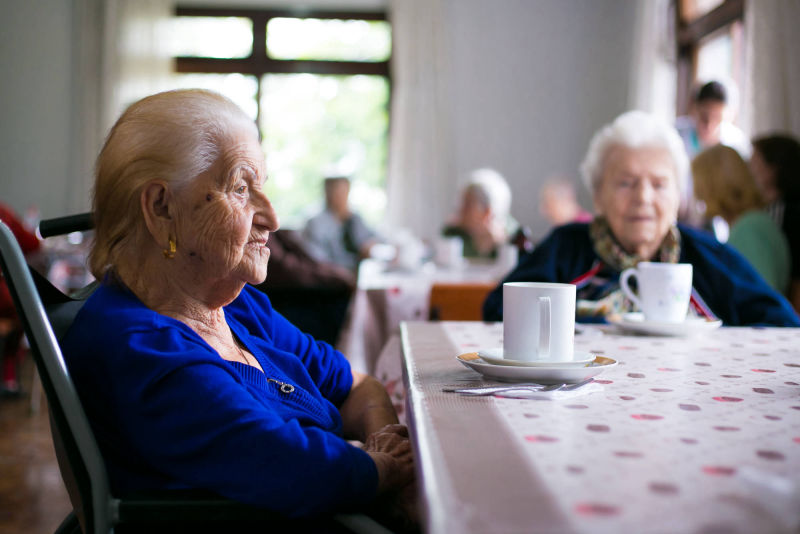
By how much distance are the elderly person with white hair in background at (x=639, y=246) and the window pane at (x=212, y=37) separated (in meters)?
5.76

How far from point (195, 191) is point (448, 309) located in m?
1.73

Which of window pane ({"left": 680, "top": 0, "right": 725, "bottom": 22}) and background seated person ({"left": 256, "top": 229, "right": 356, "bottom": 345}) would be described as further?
window pane ({"left": 680, "top": 0, "right": 725, "bottom": 22})

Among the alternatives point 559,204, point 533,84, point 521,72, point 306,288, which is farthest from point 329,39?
point 306,288

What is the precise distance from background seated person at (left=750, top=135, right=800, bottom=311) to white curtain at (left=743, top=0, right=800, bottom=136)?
0.81 meters

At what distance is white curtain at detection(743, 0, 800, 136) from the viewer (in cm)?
379

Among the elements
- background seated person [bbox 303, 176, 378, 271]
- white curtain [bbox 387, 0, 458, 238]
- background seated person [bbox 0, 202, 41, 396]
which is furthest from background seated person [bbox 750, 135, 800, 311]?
white curtain [bbox 387, 0, 458, 238]

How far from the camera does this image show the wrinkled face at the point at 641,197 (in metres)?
1.92

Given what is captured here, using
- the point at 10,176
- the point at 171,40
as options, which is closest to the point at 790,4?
the point at 171,40

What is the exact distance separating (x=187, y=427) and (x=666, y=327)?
92cm

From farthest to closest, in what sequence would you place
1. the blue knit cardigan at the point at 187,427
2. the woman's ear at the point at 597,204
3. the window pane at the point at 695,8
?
the window pane at the point at 695,8
the woman's ear at the point at 597,204
the blue knit cardigan at the point at 187,427

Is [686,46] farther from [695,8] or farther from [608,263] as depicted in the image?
[608,263]

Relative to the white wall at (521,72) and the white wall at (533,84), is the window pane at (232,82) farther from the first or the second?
the white wall at (533,84)

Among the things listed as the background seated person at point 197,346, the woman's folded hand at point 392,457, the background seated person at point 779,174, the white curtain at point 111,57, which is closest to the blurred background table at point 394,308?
the background seated person at point 779,174

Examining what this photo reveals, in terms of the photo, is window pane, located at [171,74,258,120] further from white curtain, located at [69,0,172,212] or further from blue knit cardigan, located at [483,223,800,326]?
blue knit cardigan, located at [483,223,800,326]
